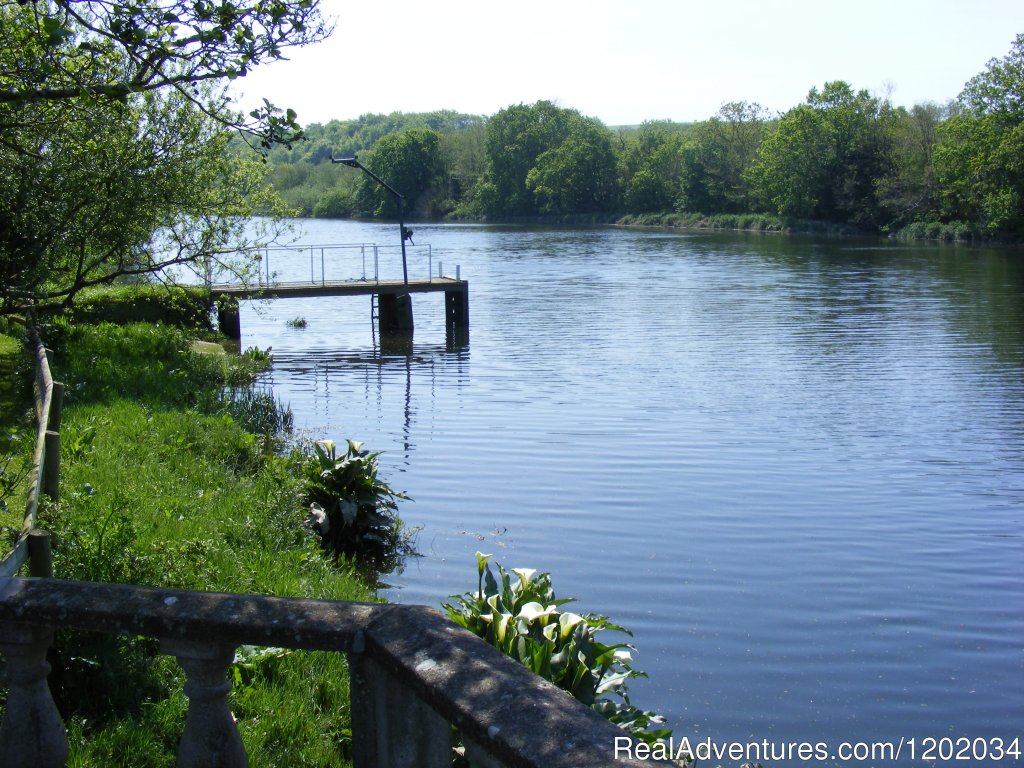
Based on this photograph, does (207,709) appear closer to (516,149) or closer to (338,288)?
(338,288)

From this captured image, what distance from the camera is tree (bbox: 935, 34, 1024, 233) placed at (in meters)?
67.9

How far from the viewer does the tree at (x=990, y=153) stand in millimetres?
67875

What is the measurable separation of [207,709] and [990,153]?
251ft

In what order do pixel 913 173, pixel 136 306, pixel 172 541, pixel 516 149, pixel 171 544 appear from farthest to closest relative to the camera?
pixel 516 149 < pixel 913 173 < pixel 136 306 < pixel 172 541 < pixel 171 544

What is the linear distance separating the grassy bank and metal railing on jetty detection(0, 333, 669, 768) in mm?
1253

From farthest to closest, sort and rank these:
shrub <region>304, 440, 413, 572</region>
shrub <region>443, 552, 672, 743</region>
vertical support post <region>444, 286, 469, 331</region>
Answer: vertical support post <region>444, 286, 469, 331</region> → shrub <region>304, 440, 413, 572</region> → shrub <region>443, 552, 672, 743</region>

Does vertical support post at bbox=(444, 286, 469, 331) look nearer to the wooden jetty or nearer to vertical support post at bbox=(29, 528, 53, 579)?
the wooden jetty

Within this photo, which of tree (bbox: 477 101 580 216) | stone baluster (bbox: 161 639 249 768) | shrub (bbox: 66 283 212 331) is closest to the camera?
stone baluster (bbox: 161 639 249 768)

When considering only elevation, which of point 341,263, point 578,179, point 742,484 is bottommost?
point 742,484

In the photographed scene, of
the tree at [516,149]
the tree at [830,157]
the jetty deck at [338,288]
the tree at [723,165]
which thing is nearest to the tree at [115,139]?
the jetty deck at [338,288]

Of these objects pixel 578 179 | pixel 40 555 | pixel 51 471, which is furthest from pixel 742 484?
pixel 578 179

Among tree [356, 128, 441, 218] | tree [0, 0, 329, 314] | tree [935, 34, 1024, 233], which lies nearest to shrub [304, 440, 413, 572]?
tree [0, 0, 329, 314]

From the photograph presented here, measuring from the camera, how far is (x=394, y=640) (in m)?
2.76

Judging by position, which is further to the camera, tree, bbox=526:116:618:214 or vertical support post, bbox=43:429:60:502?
tree, bbox=526:116:618:214
